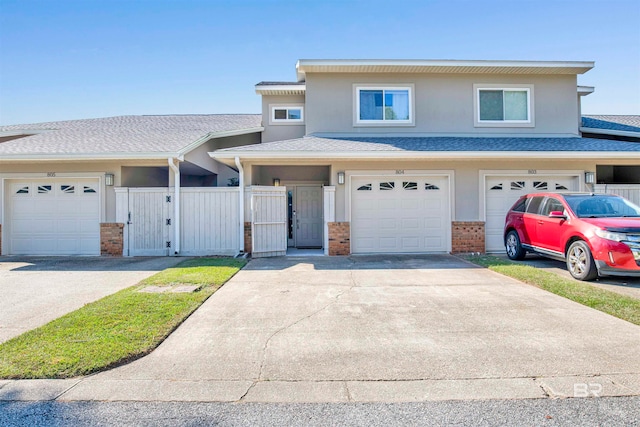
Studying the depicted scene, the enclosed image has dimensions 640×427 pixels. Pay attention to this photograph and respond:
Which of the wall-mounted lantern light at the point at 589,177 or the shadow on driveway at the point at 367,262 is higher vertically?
the wall-mounted lantern light at the point at 589,177

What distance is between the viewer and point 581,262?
7.34 metres

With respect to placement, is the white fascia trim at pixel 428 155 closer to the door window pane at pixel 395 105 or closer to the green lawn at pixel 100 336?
the door window pane at pixel 395 105

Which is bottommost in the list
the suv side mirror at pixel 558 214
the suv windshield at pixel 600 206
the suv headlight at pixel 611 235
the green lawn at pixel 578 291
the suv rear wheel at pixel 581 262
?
the green lawn at pixel 578 291

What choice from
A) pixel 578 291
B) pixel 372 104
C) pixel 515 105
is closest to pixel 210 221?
pixel 372 104

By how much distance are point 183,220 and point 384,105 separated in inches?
287

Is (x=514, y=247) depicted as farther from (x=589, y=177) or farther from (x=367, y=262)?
(x=367, y=262)

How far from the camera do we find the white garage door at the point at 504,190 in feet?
37.6

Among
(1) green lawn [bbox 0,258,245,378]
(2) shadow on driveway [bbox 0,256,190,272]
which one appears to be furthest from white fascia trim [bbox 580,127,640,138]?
(2) shadow on driveway [bbox 0,256,190,272]

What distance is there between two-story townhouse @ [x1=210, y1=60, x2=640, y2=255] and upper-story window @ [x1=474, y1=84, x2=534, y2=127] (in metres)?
0.03

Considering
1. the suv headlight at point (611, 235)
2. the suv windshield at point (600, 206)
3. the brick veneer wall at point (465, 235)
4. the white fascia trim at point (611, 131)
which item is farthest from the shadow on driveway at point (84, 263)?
the white fascia trim at point (611, 131)

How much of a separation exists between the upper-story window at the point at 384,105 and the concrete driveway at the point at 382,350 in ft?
23.7

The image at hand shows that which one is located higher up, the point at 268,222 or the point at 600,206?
the point at 600,206

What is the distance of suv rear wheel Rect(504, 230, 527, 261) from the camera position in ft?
31.7

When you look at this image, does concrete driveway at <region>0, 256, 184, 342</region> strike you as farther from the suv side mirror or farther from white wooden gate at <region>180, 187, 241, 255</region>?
the suv side mirror
